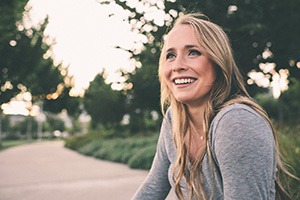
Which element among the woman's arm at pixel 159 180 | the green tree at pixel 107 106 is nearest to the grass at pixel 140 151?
the woman's arm at pixel 159 180

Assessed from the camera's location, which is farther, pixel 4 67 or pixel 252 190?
pixel 4 67

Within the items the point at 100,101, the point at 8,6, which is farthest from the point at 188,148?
the point at 100,101

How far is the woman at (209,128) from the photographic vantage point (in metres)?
1.14

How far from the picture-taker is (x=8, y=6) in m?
11.7

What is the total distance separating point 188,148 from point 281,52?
386 cm

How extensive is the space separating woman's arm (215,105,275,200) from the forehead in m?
0.41

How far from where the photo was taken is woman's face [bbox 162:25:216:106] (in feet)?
4.70

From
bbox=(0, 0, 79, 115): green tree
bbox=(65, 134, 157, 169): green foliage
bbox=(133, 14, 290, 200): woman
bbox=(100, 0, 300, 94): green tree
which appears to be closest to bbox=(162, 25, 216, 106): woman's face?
bbox=(133, 14, 290, 200): woman

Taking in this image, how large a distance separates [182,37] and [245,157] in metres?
0.59

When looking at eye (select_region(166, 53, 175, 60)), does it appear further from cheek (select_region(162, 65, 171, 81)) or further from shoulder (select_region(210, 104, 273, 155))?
shoulder (select_region(210, 104, 273, 155))

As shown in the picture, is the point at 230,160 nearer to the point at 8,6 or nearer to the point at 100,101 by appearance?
the point at 8,6

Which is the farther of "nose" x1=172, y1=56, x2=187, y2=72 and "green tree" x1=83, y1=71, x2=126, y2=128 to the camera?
"green tree" x1=83, y1=71, x2=126, y2=128

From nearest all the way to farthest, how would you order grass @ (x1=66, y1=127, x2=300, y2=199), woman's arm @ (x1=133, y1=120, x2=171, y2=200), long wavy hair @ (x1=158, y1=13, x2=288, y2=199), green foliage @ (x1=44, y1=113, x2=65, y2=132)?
long wavy hair @ (x1=158, y1=13, x2=288, y2=199), woman's arm @ (x1=133, y1=120, x2=171, y2=200), grass @ (x1=66, y1=127, x2=300, y2=199), green foliage @ (x1=44, y1=113, x2=65, y2=132)

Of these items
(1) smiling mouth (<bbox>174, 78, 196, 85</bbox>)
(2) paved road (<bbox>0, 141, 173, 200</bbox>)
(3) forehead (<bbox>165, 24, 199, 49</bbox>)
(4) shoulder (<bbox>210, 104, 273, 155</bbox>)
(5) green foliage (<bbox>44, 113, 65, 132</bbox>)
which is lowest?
(5) green foliage (<bbox>44, 113, 65, 132</bbox>)
